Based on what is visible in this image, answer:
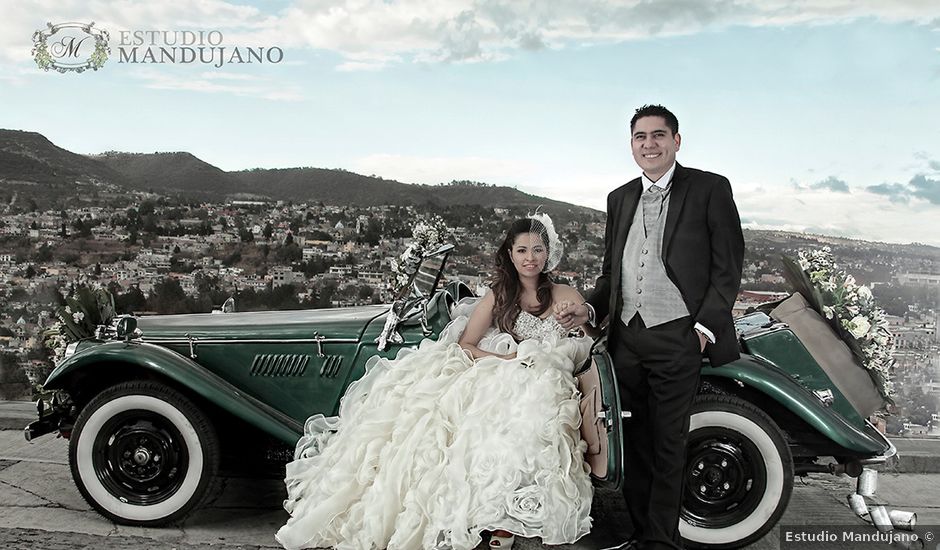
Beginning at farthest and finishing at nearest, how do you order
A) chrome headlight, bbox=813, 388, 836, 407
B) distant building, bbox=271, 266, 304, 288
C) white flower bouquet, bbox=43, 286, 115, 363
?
distant building, bbox=271, 266, 304, 288, white flower bouquet, bbox=43, 286, 115, 363, chrome headlight, bbox=813, 388, 836, 407

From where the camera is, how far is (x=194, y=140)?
21.5ft

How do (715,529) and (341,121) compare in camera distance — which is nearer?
(715,529)

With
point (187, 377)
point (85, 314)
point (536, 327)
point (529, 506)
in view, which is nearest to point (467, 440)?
point (529, 506)

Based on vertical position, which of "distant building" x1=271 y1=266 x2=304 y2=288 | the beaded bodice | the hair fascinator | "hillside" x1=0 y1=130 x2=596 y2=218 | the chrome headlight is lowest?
the chrome headlight

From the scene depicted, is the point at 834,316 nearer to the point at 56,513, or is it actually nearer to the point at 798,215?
the point at 798,215

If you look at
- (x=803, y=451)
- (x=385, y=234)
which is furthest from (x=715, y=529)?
(x=385, y=234)

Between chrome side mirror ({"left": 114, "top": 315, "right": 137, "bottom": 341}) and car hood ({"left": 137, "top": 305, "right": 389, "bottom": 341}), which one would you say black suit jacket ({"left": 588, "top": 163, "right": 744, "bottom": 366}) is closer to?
car hood ({"left": 137, "top": 305, "right": 389, "bottom": 341})

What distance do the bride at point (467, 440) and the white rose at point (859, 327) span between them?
178 centimetres

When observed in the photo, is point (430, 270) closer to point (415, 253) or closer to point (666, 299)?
point (415, 253)

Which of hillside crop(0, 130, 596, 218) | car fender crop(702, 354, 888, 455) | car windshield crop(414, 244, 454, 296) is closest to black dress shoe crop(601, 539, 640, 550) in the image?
car fender crop(702, 354, 888, 455)

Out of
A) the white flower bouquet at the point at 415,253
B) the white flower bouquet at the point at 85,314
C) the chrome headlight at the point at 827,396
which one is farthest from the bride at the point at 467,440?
the white flower bouquet at the point at 85,314

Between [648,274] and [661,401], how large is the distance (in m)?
0.53

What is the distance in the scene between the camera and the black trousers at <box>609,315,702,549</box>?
3.24m

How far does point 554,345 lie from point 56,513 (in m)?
2.63
